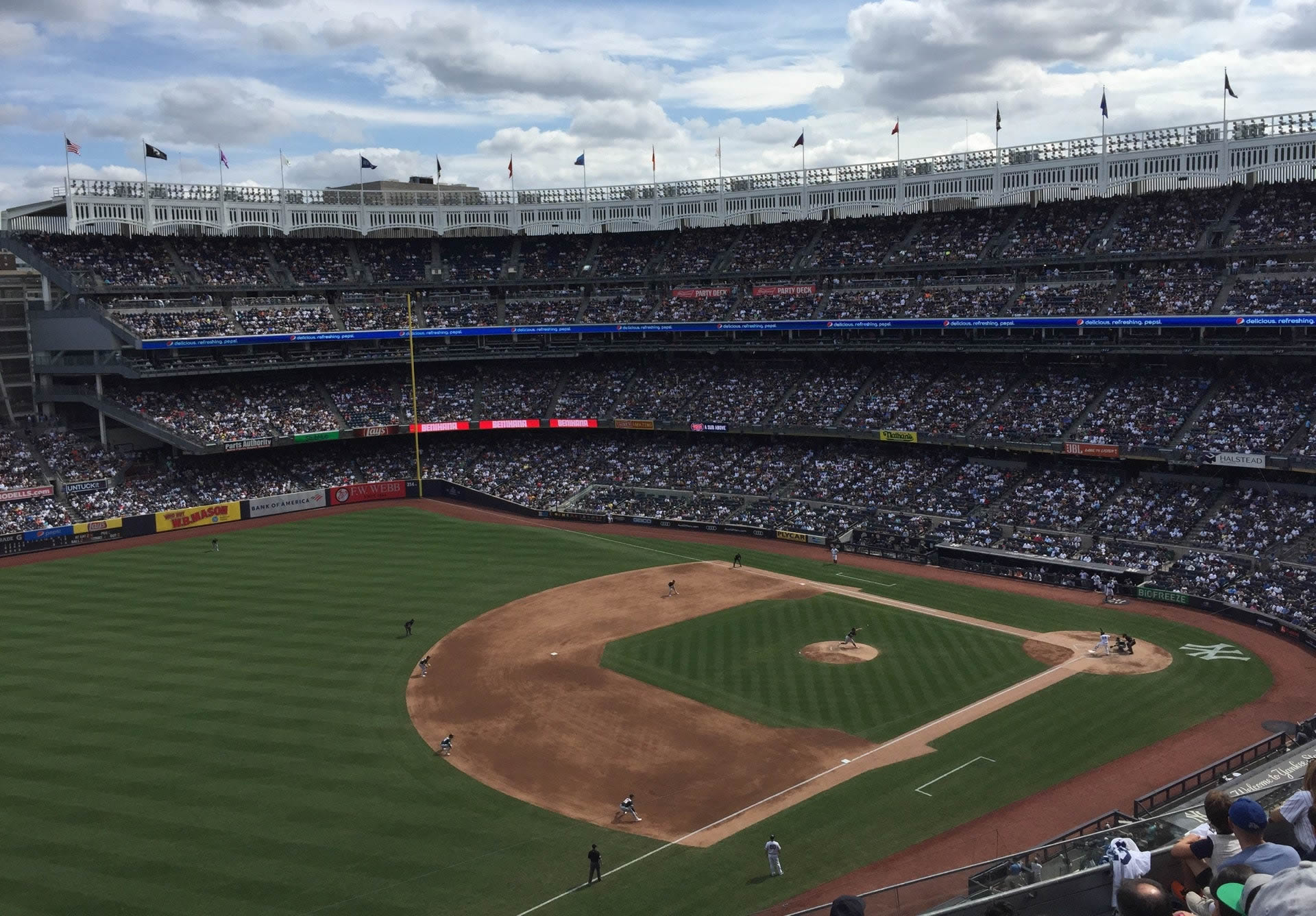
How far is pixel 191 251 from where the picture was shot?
76875 millimetres

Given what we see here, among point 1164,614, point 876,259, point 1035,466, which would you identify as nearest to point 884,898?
point 1164,614

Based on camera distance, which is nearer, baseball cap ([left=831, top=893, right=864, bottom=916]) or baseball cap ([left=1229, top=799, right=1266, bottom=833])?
baseball cap ([left=1229, top=799, right=1266, bottom=833])

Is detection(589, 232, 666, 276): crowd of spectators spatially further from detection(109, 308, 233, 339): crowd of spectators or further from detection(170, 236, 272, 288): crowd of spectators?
detection(109, 308, 233, 339): crowd of spectators

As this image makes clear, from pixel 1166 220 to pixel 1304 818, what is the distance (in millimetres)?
62033

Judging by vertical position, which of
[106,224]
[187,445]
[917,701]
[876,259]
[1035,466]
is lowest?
[917,701]

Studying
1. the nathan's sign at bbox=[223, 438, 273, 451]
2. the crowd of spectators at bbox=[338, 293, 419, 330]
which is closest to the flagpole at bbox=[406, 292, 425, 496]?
the crowd of spectators at bbox=[338, 293, 419, 330]

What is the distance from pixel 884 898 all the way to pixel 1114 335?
47.0 m

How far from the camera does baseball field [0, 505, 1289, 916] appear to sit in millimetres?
24688

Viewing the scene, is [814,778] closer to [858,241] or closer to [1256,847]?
[1256,847]

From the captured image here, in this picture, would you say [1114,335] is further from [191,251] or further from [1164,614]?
[191,251]

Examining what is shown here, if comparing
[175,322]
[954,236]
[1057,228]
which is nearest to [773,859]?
[1057,228]

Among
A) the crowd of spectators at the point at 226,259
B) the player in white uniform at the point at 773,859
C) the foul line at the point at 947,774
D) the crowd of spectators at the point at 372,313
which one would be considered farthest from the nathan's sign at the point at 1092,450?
the crowd of spectators at the point at 226,259

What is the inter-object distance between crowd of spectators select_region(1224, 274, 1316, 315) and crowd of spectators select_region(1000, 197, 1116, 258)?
35.1ft

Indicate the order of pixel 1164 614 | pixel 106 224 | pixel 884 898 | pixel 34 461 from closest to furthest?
pixel 884 898 < pixel 1164 614 < pixel 34 461 < pixel 106 224
